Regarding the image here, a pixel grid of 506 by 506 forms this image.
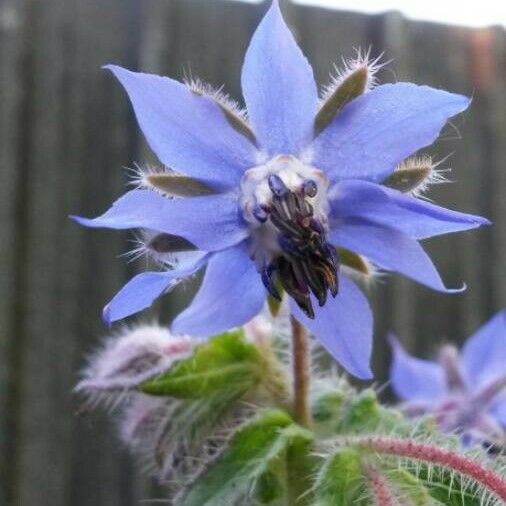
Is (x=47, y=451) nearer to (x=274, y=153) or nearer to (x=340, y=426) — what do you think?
(x=340, y=426)

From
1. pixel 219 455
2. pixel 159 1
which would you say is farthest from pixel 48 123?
pixel 219 455

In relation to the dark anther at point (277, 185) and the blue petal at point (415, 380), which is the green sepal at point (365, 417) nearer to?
the dark anther at point (277, 185)

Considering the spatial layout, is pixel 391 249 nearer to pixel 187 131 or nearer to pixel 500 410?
pixel 187 131

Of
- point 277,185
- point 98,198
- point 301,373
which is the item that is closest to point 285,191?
point 277,185

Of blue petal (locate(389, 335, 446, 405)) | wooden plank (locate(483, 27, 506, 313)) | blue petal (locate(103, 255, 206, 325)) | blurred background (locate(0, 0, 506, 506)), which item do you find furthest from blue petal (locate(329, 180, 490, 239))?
wooden plank (locate(483, 27, 506, 313))

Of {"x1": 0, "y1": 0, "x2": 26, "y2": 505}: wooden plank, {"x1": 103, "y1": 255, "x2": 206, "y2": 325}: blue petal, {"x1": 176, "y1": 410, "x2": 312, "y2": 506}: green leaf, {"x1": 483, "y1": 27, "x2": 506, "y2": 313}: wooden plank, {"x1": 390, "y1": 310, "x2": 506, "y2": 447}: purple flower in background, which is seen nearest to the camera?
{"x1": 103, "y1": 255, "x2": 206, "y2": 325}: blue petal

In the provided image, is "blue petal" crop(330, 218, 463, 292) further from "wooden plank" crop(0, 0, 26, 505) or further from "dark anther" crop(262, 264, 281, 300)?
"wooden plank" crop(0, 0, 26, 505)

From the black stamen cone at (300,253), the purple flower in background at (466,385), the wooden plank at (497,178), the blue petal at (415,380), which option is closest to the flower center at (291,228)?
the black stamen cone at (300,253)
